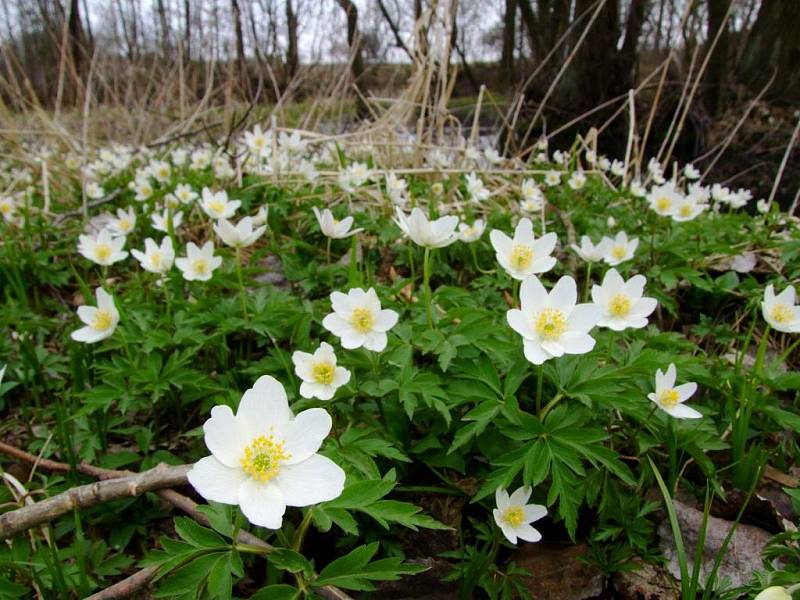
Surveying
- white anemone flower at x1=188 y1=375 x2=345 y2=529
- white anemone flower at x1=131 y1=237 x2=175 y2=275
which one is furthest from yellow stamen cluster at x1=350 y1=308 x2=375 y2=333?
white anemone flower at x1=131 y1=237 x2=175 y2=275

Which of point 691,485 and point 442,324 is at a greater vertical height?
point 442,324

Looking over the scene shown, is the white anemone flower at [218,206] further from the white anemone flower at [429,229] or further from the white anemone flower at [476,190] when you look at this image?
the white anemone flower at [476,190]

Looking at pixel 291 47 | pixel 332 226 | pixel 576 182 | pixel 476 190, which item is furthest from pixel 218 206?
pixel 291 47

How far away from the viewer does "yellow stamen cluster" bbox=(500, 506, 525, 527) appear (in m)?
1.47

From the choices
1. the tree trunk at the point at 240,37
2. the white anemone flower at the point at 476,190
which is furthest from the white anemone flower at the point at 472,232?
the tree trunk at the point at 240,37

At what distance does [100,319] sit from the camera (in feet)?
6.55

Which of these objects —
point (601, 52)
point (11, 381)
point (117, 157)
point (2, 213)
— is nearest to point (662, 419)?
point (11, 381)

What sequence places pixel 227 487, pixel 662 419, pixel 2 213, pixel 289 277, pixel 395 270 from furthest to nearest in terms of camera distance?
pixel 2 213 < pixel 395 270 < pixel 289 277 < pixel 662 419 < pixel 227 487

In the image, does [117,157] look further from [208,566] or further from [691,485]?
[691,485]

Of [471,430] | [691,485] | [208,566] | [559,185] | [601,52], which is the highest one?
[601,52]

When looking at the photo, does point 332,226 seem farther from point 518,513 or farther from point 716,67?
point 716,67

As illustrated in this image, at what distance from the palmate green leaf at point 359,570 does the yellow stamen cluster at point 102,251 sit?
6.63 feet

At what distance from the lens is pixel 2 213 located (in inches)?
139

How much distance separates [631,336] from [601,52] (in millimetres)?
7940
